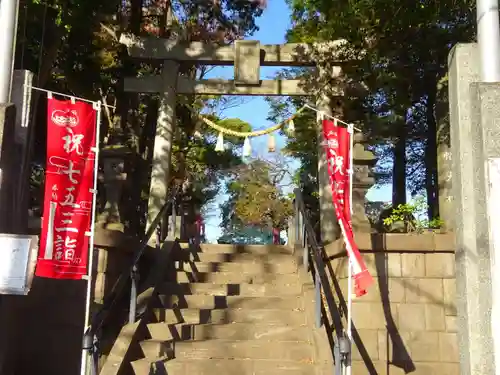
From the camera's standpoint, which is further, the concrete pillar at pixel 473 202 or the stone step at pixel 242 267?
Answer: the stone step at pixel 242 267

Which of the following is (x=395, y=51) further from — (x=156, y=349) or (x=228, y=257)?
(x=156, y=349)

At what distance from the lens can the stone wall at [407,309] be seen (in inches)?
272

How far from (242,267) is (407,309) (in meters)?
3.02

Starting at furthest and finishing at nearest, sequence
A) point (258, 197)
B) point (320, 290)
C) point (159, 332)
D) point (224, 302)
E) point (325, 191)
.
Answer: point (258, 197) → point (325, 191) → point (224, 302) → point (159, 332) → point (320, 290)

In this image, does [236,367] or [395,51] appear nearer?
[236,367]

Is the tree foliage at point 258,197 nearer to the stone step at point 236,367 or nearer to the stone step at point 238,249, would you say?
the stone step at point 238,249

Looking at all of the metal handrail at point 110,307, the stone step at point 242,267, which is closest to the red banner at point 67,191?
the metal handrail at point 110,307

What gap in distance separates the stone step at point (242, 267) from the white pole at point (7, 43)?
4.77 m

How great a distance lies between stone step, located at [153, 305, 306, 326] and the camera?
7.64 meters

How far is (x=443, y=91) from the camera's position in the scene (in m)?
9.34

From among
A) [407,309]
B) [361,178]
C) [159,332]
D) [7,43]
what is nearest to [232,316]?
[159,332]

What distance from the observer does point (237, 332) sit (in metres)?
7.39

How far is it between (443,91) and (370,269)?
395cm

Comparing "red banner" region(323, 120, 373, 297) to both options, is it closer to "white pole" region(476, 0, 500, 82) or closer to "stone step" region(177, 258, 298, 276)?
"white pole" region(476, 0, 500, 82)
